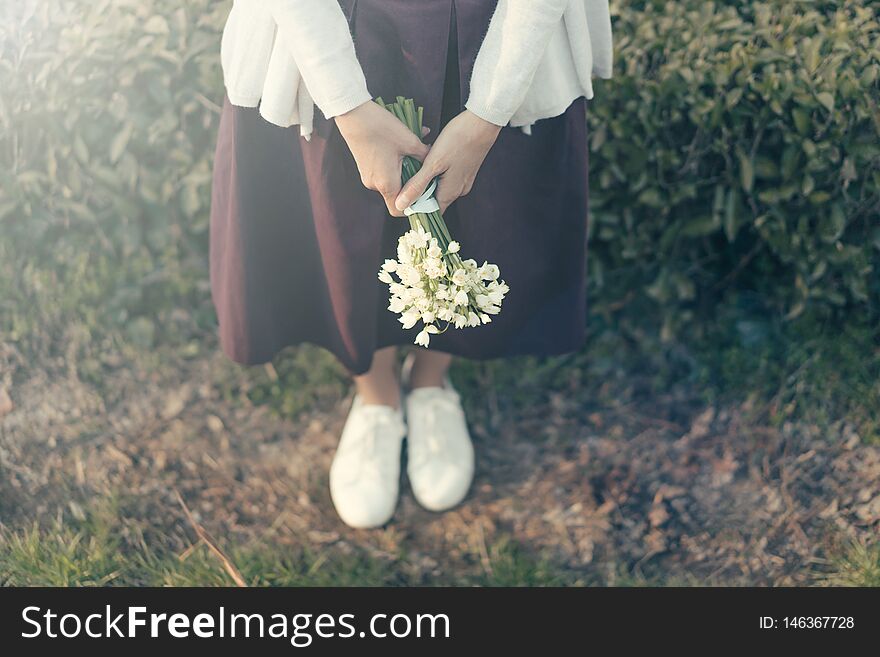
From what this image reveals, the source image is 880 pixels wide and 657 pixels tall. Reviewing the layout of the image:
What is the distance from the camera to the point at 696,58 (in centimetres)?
245

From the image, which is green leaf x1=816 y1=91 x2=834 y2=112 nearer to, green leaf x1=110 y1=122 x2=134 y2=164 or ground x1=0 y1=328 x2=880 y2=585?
ground x1=0 y1=328 x2=880 y2=585

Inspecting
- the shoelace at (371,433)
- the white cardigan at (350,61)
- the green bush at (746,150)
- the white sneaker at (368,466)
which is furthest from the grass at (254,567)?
the white cardigan at (350,61)

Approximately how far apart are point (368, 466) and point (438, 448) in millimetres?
208

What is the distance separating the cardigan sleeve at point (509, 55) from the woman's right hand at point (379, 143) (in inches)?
5.5

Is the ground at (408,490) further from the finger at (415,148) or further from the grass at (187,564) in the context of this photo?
the finger at (415,148)

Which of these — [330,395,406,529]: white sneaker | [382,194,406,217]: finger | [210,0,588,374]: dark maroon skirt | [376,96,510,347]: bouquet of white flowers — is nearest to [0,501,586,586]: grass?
[330,395,406,529]: white sneaker

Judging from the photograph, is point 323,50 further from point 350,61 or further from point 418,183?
point 418,183

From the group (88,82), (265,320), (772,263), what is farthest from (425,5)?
(772,263)

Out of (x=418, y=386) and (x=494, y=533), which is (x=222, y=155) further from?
(x=494, y=533)

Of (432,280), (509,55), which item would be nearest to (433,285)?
(432,280)

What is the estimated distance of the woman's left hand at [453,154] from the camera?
5.46ft

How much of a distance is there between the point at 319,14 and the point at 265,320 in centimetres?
82

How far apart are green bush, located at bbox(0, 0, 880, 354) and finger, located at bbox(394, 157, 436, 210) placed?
98 centimetres

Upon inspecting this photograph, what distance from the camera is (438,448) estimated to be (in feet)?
8.19
